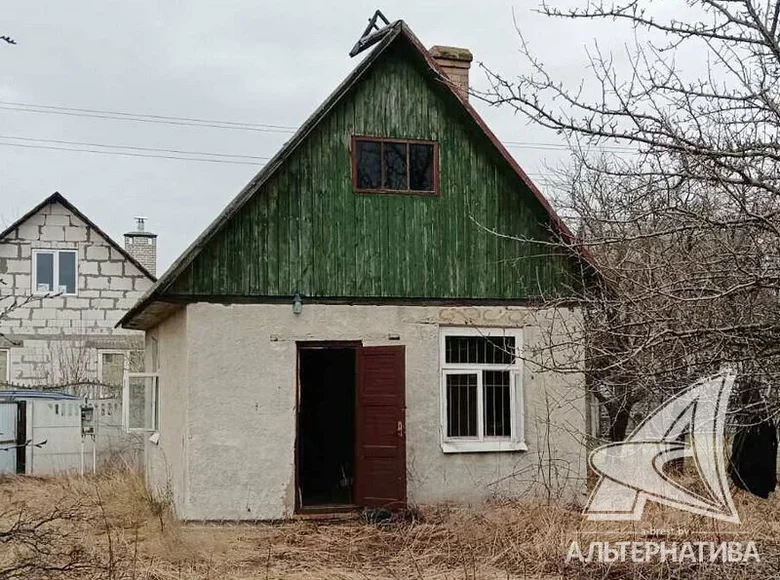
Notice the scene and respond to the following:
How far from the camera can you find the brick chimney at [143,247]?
89.9 ft

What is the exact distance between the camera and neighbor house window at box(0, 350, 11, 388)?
2303cm

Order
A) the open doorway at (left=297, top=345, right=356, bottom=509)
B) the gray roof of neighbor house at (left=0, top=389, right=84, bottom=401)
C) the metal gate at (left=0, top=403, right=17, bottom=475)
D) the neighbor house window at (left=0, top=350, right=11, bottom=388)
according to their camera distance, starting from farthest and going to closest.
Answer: the neighbor house window at (left=0, top=350, right=11, bottom=388), the gray roof of neighbor house at (left=0, top=389, right=84, bottom=401), the metal gate at (left=0, top=403, right=17, bottom=475), the open doorway at (left=297, top=345, right=356, bottom=509)

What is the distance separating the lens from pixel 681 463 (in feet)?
44.7

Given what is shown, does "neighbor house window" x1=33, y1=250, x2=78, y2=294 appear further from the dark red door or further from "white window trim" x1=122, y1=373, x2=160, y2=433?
the dark red door

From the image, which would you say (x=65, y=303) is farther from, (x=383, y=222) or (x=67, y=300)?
(x=383, y=222)

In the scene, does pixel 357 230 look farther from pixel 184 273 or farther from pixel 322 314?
pixel 184 273

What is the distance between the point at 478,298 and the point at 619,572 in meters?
4.78

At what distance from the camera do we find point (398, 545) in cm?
1003

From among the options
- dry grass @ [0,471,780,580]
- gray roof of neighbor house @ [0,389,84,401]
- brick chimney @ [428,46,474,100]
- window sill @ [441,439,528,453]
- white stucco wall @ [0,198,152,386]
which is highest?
brick chimney @ [428,46,474,100]

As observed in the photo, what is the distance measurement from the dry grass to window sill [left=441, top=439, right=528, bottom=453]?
2.35 ft

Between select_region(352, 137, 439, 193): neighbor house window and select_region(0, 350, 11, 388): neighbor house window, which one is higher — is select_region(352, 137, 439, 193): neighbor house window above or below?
above

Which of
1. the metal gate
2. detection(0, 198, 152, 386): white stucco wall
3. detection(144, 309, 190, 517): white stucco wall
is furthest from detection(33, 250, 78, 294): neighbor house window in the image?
detection(144, 309, 190, 517): white stucco wall

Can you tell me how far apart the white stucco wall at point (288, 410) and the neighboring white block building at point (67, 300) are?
11579mm

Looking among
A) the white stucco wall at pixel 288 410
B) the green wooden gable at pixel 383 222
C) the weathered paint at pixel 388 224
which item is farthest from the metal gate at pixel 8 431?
the weathered paint at pixel 388 224
